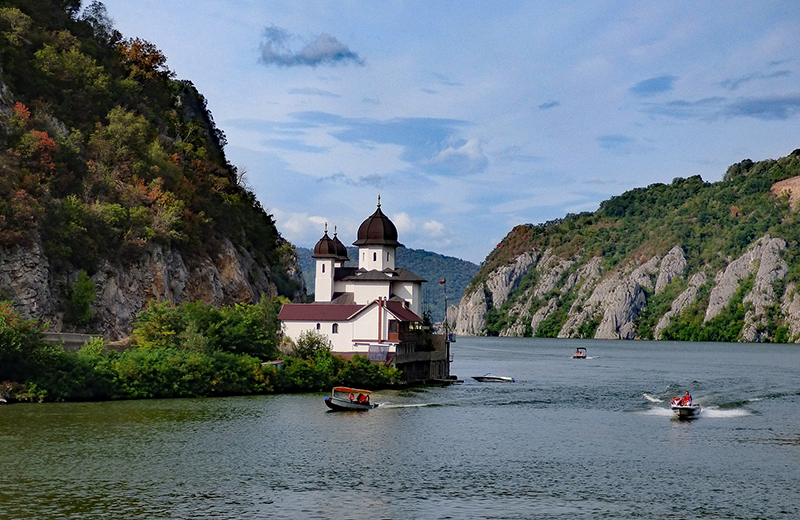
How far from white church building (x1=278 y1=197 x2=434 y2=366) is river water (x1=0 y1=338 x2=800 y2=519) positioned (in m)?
8.73

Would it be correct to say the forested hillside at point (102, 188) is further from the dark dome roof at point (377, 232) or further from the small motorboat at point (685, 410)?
the small motorboat at point (685, 410)

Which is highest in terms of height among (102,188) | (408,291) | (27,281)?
(102,188)

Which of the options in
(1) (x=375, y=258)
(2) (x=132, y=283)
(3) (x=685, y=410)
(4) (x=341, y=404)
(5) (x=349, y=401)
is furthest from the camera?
(1) (x=375, y=258)

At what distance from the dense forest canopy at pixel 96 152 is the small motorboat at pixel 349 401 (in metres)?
32.0

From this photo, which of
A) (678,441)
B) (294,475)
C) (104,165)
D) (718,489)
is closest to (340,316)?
(104,165)

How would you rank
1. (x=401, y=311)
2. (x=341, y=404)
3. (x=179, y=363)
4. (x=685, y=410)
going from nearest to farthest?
(x=341, y=404) → (x=685, y=410) → (x=179, y=363) → (x=401, y=311)

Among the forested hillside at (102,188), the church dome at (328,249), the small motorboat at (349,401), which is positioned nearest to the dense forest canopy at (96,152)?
the forested hillside at (102,188)

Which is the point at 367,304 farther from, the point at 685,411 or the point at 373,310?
the point at 685,411

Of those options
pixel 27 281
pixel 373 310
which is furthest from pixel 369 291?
pixel 27 281

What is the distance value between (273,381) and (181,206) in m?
31.9

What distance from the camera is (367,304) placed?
9519 centimetres

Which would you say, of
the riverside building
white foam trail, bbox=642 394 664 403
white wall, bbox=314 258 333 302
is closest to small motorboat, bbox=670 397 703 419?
white foam trail, bbox=642 394 664 403

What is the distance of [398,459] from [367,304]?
4074 cm

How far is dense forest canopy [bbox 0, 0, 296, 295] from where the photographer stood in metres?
94.3
